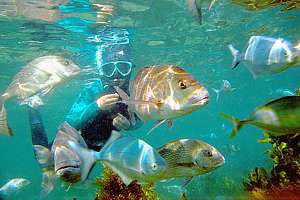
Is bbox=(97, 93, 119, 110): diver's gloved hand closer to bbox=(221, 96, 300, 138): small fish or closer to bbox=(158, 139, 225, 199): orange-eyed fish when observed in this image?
bbox=(158, 139, 225, 199): orange-eyed fish

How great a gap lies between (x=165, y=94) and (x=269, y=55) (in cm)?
160

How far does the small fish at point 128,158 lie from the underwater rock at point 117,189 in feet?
5.53

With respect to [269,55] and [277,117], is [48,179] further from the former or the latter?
[269,55]

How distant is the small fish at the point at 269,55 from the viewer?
12.6 feet

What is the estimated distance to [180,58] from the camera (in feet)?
106

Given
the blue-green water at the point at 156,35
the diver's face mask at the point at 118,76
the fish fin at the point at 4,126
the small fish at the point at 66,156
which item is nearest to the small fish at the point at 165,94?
the small fish at the point at 66,156

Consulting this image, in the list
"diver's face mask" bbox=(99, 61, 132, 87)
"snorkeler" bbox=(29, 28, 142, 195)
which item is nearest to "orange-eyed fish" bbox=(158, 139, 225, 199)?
"snorkeler" bbox=(29, 28, 142, 195)

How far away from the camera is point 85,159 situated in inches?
114

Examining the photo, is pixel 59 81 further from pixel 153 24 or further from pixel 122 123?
pixel 153 24

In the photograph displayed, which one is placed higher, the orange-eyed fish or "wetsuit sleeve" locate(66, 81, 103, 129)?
the orange-eyed fish

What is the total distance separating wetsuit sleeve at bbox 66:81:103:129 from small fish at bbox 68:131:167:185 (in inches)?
107

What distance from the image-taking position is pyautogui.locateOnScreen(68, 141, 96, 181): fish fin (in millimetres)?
2836

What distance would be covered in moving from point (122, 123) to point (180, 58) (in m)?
28.0

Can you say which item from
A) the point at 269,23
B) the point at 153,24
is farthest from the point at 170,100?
the point at 269,23
